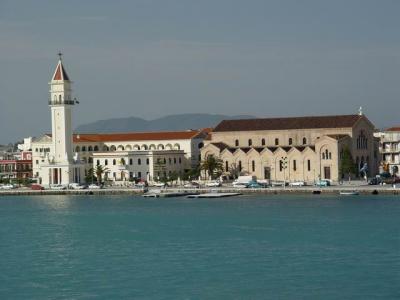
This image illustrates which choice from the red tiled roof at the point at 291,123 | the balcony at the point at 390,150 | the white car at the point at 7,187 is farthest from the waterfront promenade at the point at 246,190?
the balcony at the point at 390,150

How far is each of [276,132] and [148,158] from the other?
34.0ft

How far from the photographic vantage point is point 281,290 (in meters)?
31.8

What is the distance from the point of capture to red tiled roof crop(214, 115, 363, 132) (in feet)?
267

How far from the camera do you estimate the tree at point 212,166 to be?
268 feet

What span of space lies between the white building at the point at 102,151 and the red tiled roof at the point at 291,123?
381cm

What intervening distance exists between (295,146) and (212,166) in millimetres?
6313

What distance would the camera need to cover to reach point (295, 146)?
267ft

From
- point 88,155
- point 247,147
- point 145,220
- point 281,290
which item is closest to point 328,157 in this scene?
point 247,147

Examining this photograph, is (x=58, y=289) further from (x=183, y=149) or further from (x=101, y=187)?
(x=183, y=149)

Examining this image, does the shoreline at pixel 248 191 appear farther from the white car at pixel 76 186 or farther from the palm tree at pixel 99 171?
the palm tree at pixel 99 171

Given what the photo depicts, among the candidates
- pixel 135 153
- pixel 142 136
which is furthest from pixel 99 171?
pixel 142 136

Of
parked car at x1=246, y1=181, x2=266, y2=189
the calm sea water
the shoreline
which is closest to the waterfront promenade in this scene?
the shoreline

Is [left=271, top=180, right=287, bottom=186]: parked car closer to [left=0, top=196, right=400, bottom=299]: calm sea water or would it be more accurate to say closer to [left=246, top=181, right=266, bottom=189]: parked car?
[left=246, top=181, right=266, bottom=189]: parked car

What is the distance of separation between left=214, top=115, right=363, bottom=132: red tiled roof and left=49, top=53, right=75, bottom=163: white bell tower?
11590 mm
